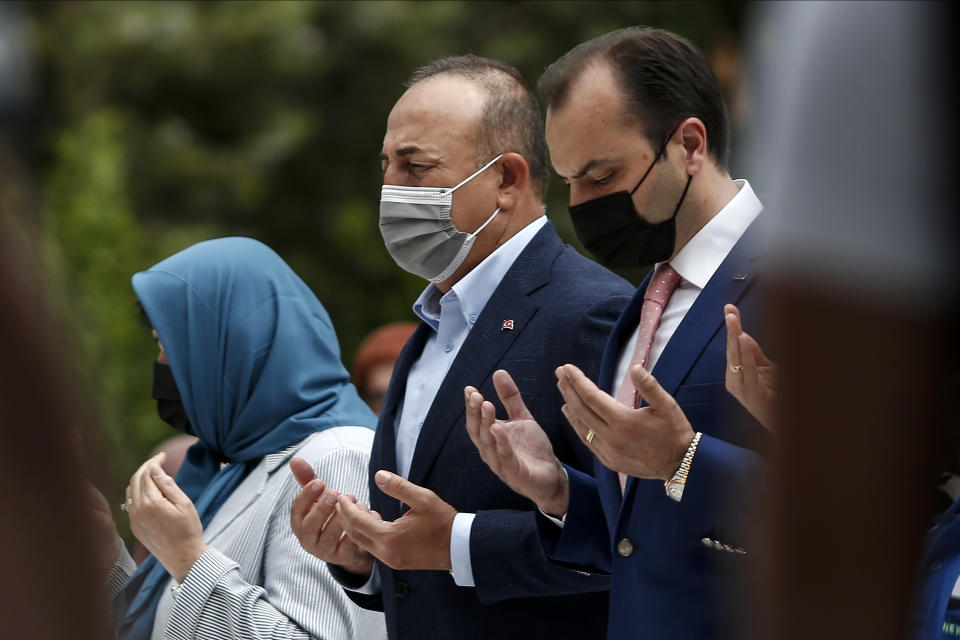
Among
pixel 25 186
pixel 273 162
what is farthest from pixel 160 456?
pixel 273 162

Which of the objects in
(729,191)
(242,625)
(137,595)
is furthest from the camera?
(137,595)

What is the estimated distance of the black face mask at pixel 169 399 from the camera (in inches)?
149

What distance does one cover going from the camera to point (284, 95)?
1474 centimetres

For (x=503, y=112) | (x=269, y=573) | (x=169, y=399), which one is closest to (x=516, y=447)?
(x=269, y=573)

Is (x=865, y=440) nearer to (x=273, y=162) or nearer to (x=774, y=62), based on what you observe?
(x=774, y=62)

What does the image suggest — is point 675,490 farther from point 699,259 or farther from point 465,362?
point 465,362

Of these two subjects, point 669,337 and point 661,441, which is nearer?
point 661,441

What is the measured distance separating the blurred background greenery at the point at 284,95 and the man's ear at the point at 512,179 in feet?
29.0

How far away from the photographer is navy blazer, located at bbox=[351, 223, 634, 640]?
3.00 m

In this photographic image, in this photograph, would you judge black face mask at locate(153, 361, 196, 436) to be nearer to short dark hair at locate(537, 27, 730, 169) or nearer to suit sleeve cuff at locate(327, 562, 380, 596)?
suit sleeve cuff at locate(327, 562, 380, 596)

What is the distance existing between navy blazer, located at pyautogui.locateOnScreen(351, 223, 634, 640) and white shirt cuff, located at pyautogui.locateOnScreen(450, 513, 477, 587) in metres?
0.05

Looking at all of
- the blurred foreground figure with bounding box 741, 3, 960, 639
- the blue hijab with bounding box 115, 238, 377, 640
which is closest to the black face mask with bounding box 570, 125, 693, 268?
the blue hijab with bounding box 115, 238, 377, 640

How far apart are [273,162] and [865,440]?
46.0 ft

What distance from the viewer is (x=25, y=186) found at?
2.58ft
